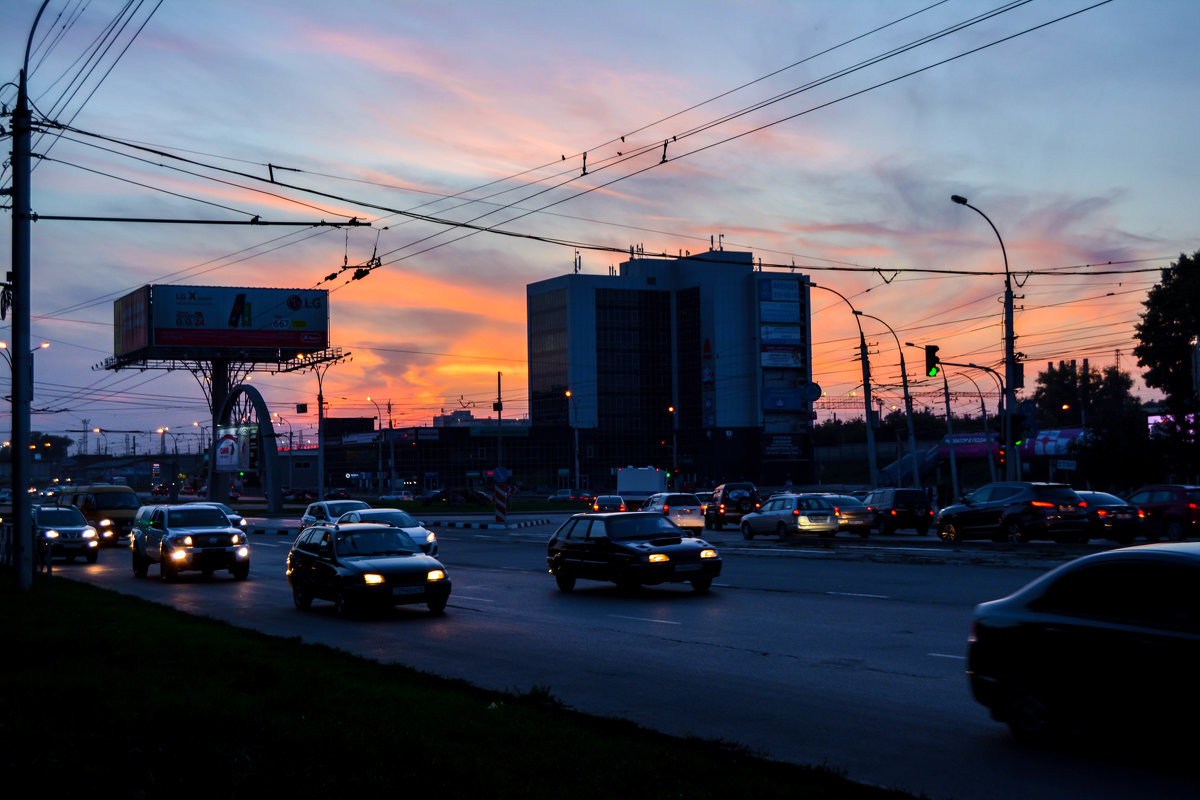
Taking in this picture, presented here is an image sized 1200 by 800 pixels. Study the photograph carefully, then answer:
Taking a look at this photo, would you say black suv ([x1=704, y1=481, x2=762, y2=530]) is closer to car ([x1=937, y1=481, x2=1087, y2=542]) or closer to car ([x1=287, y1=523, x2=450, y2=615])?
car ([x1=937, y1=481, x2=1087, y2=542])

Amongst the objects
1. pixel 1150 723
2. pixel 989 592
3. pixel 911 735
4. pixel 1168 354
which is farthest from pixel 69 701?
pixel 1168 354

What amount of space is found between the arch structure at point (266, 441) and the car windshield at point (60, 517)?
37.2 meters

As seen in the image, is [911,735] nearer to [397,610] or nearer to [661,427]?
[397,610]

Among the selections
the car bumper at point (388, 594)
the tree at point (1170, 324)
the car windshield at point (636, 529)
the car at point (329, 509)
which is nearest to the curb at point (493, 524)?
the car at point (329, 509)

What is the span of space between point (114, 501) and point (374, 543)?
30.9 metres

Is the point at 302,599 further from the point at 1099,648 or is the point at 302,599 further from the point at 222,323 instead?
the point at 222,323

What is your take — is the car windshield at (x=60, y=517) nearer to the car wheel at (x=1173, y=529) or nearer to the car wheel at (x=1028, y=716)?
the car wheel at (x=1173, y=529)

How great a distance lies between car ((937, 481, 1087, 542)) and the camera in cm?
3200

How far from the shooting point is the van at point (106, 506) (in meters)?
46.1

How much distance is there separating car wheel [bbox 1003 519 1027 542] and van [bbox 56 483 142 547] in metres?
32.5

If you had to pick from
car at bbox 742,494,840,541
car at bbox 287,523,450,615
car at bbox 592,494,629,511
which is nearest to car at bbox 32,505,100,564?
car at bbox 287,523,450,615

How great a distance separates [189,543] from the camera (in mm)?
27969

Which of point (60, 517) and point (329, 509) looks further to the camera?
point (60, 517)

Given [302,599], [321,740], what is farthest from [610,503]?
[321,740]
